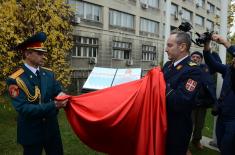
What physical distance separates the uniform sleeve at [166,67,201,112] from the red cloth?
0.28ft

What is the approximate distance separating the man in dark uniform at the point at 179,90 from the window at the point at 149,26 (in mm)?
28527

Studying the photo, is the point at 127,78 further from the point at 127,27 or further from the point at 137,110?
the point at 127,27

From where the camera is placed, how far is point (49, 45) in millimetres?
11445

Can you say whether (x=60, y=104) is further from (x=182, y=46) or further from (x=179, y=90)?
(x=182, y=46)

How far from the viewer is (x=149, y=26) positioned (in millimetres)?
33938

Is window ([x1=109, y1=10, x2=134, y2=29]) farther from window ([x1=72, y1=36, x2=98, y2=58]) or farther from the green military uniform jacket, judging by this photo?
the green military uniform jacket

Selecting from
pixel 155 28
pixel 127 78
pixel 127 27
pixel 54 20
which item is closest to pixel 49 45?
pixel 54 20

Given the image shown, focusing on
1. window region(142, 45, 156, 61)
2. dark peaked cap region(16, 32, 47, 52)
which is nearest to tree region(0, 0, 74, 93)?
dark peaked cap region(16, 32, 47, 52)

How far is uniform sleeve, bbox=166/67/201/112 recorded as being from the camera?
3902 millimetres

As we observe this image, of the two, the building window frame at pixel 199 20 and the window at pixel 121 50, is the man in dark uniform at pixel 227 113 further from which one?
the building window frame at pixel 199 20

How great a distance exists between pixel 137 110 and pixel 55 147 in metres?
1.11

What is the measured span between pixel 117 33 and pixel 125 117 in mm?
24812

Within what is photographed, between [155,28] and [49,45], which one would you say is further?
[155,28]

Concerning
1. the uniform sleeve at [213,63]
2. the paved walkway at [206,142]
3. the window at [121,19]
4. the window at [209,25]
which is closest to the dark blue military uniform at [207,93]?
the uniform sleeve at [213,63]
